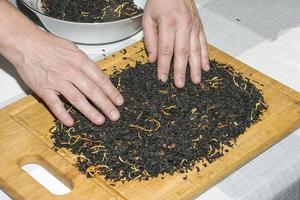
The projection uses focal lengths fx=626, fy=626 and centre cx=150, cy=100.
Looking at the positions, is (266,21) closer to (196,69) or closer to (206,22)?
(206,22)

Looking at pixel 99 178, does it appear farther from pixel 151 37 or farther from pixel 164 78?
pixel 151 37

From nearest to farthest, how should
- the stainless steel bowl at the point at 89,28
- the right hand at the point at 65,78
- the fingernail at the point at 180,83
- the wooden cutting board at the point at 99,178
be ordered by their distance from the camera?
the wooden cutting board at the point at 99,178
the right hand at the point at 65,78
the fingernail at the point at 180,83
the stainless steel bowl at the point at 89,28

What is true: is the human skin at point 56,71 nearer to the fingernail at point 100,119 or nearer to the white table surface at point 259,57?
the fingernail at point 100,119

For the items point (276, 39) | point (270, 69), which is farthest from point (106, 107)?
point (276, 39)

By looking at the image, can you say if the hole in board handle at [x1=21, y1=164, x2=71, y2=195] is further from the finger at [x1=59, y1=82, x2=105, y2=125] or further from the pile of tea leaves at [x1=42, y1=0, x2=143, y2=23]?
the pile of tea leaves at [x1=42, y1=0, x2=143, y2=23]

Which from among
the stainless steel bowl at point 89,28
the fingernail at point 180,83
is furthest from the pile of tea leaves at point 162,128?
the stainless steel bowl at point 89,28

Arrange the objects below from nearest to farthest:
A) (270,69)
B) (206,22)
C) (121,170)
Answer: (121,170), (270,69), (206,22)
